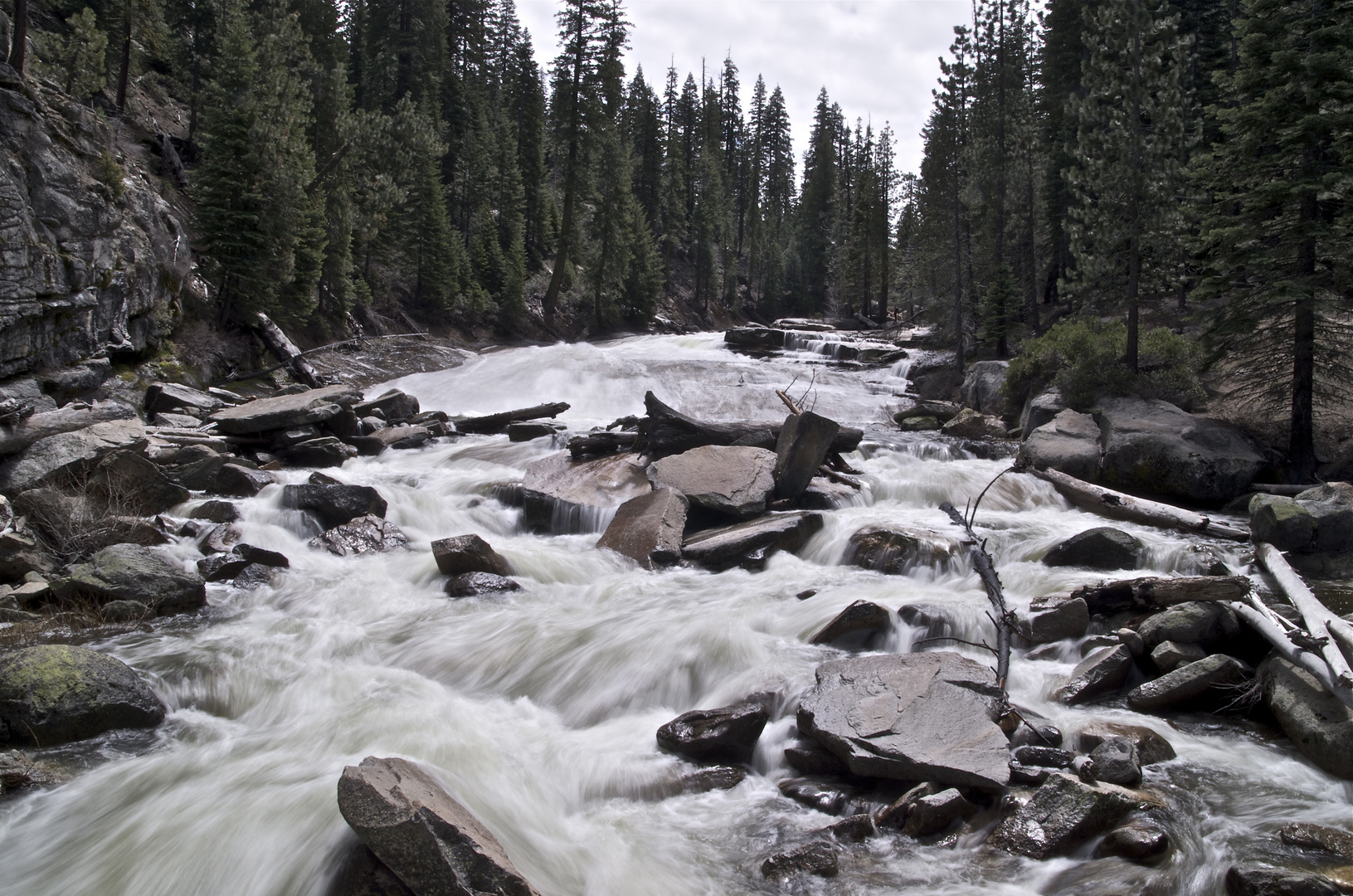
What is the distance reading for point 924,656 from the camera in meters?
6.75

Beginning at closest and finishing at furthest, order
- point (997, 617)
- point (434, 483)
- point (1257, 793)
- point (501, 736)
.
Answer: point (1257, 793) < point (501, 736) < point (997, 617) < point (434, 483)

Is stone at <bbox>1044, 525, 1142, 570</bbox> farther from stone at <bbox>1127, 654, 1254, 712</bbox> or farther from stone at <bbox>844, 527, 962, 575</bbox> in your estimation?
stone at <bbox>1127, 654, 1254, 712</bbox>

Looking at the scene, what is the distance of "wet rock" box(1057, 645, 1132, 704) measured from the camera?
656cm

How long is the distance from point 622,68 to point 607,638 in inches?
1341

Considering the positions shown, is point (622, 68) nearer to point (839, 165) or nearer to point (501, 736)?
point (501, 736)

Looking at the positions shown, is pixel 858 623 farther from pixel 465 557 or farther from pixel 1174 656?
pixel 465 557

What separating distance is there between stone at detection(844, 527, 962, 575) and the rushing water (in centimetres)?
26

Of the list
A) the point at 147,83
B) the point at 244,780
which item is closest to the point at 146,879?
the point at 244,780

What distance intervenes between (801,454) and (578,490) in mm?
3904

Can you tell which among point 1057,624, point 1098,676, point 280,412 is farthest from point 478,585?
point 280,412

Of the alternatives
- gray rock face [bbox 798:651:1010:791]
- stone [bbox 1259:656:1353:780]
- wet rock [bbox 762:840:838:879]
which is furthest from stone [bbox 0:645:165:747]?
stone [bbox 1259:656:1353:780]

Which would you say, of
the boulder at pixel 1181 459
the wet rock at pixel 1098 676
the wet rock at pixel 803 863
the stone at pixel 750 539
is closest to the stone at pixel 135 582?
the stone at pixel 750 539

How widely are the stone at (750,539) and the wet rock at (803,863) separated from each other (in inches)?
229

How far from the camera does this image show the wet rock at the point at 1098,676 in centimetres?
656
